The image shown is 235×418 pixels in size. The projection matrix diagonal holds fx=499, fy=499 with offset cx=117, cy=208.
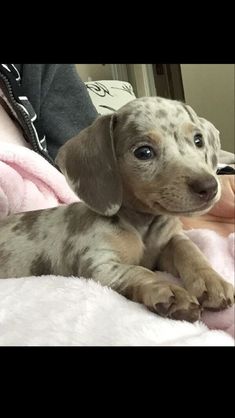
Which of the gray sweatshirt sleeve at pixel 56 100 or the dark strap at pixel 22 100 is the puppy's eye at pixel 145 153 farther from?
the gray sweatshirt sleeve at pixel 56 100

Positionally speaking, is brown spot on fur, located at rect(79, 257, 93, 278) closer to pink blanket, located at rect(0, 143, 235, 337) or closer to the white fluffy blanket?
the white fluffy blanket

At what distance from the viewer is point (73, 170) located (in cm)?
121

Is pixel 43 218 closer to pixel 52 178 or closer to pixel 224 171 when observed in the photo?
pixel 52 178

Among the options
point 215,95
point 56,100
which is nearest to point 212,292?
point 56,100

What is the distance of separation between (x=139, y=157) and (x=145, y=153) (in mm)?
17

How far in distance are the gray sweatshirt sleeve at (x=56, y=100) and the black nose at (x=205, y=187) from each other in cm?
107

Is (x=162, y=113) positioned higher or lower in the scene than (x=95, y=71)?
higher

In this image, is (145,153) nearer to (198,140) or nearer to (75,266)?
(198,140)

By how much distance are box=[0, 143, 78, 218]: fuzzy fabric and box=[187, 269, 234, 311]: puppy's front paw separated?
2.53 ft

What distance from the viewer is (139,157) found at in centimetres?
115

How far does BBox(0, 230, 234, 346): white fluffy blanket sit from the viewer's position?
0.73 metres

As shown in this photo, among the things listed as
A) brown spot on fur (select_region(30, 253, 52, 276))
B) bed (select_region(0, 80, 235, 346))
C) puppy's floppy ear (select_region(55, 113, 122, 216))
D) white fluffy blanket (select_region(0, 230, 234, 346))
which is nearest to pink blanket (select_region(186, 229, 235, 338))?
bed (select_region(0, 80, 235, 346))

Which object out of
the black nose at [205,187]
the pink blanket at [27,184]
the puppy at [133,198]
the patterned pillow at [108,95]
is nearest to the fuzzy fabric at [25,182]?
the pink blanket at [27,184]
